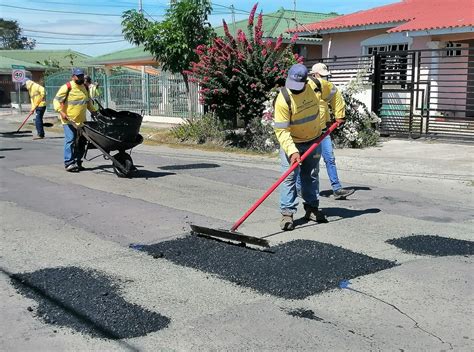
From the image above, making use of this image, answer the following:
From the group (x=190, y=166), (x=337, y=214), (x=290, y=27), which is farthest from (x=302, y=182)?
(x=290, y=27)

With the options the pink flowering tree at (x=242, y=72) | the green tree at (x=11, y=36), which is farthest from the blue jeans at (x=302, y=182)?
the green tree at (x=11, y=36)

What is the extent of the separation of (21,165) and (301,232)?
302 inches

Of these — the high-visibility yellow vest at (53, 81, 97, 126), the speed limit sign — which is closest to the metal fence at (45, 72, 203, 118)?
the speed limit sign

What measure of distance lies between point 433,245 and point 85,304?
3.65 m

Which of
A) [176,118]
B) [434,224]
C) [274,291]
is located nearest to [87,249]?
[274,291]

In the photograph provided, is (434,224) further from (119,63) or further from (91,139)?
(119,63)

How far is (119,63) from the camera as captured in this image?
33.3 m

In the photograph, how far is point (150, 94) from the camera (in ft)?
78.2

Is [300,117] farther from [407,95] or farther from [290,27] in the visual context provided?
[290,27]

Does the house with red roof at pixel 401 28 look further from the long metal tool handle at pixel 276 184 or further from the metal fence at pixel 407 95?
the long metal tool handle at pixel 276 184

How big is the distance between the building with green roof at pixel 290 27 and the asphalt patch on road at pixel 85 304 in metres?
→ 18.3

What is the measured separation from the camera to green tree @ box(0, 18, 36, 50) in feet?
331

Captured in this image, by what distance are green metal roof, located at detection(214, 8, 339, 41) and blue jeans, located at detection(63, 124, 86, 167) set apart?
14.5 metres

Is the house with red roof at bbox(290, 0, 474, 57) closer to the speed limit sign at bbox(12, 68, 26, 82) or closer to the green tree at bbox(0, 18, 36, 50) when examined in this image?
the speed limit sign at bbox(12, 68, 26, 82)
